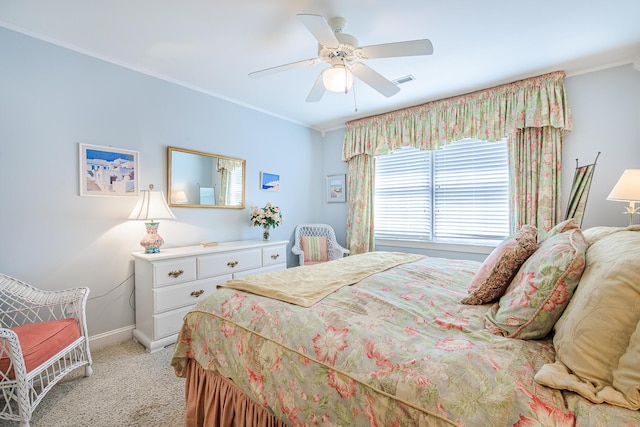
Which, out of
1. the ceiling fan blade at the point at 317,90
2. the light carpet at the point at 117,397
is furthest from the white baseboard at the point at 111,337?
the ceiling fan blade at the point at 317,90

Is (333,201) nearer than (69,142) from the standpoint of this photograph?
No

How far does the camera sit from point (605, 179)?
2598 millimetres

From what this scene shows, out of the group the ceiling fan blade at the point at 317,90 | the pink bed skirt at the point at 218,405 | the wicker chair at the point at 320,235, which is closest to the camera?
the pink bed skirt at the point at 218,405

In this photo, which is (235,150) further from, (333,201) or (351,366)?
(351,366)

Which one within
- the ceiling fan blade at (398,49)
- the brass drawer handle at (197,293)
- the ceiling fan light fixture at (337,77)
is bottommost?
the brass drawer handle at (197,293)

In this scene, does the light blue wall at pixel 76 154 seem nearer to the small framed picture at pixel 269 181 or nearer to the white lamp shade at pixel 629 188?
the small framed picture at pixel 269 181

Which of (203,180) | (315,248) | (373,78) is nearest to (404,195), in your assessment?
(315,248)

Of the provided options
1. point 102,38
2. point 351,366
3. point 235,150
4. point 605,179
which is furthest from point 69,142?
point 605,179

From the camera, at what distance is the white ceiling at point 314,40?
6.09 feet

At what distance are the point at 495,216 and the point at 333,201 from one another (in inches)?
88.1

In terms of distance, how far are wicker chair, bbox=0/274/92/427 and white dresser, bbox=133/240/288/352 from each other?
0.45 meters

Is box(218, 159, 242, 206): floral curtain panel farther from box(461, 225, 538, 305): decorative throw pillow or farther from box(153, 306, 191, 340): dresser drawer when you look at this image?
box(461, 225, 538, 305): decorative throw pillow

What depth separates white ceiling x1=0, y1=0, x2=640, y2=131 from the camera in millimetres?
1857

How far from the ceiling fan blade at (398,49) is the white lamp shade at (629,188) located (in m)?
1.78
